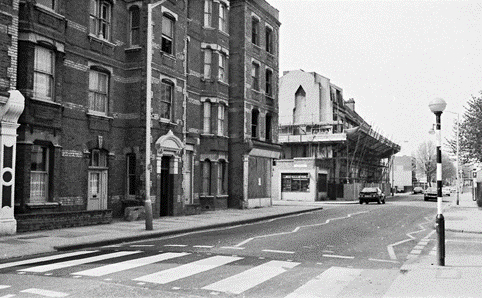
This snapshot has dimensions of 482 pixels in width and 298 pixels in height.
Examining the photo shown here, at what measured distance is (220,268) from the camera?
999 cm

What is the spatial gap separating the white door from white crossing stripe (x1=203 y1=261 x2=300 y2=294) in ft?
39.5

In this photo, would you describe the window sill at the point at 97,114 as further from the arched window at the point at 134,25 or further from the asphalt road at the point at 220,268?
the asphalt road at the point at 220,268

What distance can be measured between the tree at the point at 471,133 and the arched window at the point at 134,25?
1095 inches

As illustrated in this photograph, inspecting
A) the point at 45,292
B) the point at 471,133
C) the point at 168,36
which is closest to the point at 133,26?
the point at 168,36

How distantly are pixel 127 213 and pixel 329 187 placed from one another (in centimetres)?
3405

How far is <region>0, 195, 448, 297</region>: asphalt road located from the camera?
8.03 m

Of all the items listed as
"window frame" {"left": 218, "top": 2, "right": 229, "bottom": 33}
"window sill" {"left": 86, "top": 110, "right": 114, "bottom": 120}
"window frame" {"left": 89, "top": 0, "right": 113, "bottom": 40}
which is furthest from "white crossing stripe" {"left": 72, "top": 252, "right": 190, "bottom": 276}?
"window frame" {"left": 218, "top": 2, "right": 229, "bottom": 33}

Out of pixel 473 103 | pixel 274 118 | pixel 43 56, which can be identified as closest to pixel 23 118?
pixel 43 56

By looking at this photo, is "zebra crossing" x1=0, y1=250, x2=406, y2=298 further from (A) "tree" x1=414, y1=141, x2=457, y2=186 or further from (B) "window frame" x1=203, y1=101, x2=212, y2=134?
(A) "tree" x1=414, y1=141, x2=457, y2=186

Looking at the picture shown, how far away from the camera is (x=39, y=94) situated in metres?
17.7

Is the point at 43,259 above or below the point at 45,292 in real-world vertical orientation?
below

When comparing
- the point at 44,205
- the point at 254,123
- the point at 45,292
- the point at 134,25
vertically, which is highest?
the point at 134,25

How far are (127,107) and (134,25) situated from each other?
412cm

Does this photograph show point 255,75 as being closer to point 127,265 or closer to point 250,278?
point 127,265
